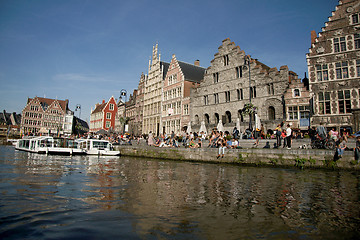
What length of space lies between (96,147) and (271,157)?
65.7ft

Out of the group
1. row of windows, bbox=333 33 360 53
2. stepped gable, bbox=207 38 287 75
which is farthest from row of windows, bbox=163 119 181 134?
row of windows, bbox=333 33 360 53

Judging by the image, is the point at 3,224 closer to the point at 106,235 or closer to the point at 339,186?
the point at 106,235

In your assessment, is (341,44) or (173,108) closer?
(341,44)

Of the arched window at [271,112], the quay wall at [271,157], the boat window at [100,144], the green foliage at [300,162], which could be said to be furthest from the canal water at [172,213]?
the arched window at [271,112]

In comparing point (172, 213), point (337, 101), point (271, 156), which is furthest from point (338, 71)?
point (172, 213)

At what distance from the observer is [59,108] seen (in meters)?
79.8

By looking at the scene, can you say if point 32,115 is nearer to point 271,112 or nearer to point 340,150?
point 271,112

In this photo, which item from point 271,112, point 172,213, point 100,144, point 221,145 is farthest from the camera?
point 271,112

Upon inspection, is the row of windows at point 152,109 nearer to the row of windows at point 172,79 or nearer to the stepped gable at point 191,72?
the row of windows at point 172,79

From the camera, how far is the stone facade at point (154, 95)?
49219mm

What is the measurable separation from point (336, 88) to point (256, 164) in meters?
15.9

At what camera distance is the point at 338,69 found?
80.7ft

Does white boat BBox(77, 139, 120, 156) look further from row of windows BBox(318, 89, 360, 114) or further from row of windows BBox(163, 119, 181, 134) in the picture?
row of windows BBox(318, 89, 360, 114)

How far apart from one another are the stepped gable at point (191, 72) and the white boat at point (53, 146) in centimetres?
2303
